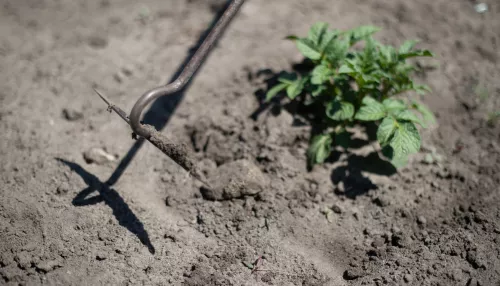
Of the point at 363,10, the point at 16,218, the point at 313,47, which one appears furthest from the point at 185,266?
the point at 363,10

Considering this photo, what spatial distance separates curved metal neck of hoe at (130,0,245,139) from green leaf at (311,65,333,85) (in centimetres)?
71

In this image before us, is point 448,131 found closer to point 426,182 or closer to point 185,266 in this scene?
point 426,182

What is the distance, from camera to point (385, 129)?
104 inches

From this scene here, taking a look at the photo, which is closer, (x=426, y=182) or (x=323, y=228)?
(x=323, y=228)

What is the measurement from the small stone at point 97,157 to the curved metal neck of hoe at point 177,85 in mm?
800

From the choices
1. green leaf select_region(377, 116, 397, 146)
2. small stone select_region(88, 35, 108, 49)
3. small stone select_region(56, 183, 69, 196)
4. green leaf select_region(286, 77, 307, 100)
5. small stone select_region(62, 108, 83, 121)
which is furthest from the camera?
small stone select_region(88, 35, 108, 49)

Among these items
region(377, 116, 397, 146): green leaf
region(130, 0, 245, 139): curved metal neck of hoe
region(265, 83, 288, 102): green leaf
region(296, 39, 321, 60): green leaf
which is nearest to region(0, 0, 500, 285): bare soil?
region(265, 83, 288, 102): green leaf

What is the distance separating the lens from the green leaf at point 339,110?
2.84 meters

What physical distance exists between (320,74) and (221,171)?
1.00 metres

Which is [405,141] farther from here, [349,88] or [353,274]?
[353,274]

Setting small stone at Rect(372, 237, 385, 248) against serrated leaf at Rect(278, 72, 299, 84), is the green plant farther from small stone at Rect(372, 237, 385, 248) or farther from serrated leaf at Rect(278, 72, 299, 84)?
small stone at Rect(372, 237, 385, 248)

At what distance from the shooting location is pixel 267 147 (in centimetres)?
304

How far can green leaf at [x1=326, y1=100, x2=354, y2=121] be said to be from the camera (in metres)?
2.84

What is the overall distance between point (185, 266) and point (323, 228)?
3.20ft
